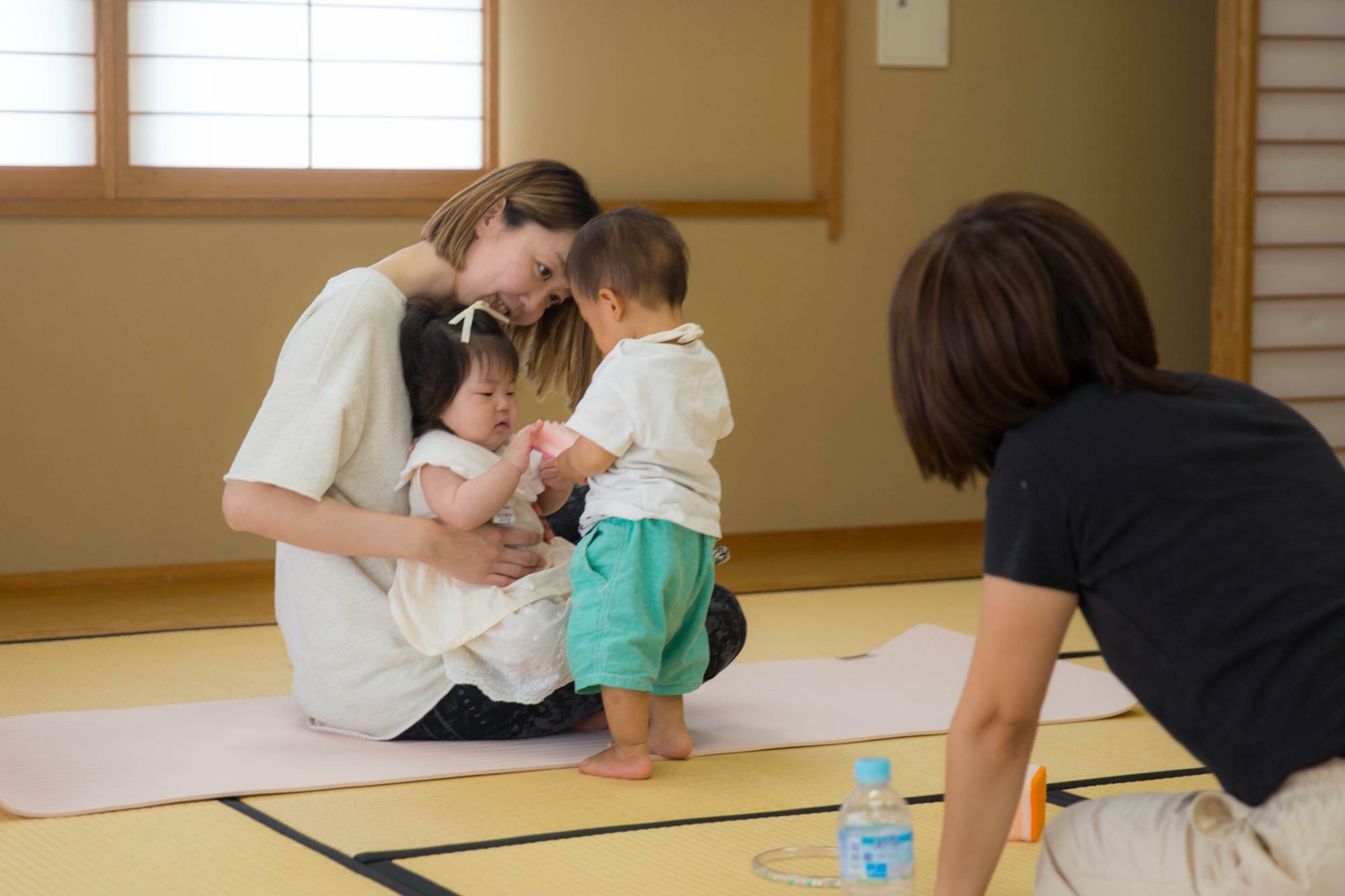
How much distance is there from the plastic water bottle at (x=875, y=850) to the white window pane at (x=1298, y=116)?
3.57 meters

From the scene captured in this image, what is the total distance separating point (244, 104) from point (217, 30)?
21cm

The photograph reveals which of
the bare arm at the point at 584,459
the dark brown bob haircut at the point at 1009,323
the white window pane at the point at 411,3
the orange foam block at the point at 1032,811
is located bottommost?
the orange foam block at the point at 1032,811

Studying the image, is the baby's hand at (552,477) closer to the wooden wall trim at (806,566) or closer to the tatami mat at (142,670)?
the tatami mat at (142,670)

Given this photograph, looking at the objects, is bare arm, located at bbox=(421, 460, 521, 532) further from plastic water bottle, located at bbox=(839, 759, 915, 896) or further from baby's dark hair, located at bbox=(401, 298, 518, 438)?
plastic water bottle, located at bbox=(839, 759, 915, 896)

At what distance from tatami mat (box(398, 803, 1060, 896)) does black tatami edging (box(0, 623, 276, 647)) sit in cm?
171

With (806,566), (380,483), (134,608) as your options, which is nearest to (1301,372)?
(806,566)

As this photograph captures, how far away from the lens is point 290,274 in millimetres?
4062

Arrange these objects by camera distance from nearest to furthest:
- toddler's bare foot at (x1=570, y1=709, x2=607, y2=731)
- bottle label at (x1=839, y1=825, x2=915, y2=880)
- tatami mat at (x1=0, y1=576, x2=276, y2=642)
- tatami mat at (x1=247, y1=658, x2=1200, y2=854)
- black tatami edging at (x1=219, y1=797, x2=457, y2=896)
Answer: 1. bottle label at (x1=839, y1=825, x2=915, y2=880)
2. black tatami edging at (x1=219, y1=797, x2=457, y2=896)
3. tatami mat at (x1=247, y1=658, x2=1200, y2=854)
4. toddler's bare foot at (x1=570, y1=709, x2=607, y2=731)
5. tatami mat at (x1=0, y1=576, x2=276, y2=642)

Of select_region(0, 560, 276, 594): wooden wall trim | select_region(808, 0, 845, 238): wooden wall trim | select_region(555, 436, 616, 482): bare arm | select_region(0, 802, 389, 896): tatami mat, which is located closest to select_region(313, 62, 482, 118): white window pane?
select_region(808, 0, 845, 238): wooden wall trim

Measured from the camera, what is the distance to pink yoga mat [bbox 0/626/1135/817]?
6.75ft

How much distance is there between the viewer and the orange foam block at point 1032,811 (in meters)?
1.82

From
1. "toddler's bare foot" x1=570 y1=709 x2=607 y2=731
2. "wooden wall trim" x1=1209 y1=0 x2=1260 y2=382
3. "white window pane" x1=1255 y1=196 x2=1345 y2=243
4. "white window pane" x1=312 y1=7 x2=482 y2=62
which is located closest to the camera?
"toddler's bare foot" x1=570 y1=709 x2=607 y2=731

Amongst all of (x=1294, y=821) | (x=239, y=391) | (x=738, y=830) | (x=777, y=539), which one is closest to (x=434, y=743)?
(x=738, y=830)

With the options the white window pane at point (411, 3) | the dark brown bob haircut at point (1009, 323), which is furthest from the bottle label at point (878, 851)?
the white window pane at point (411, 3)
